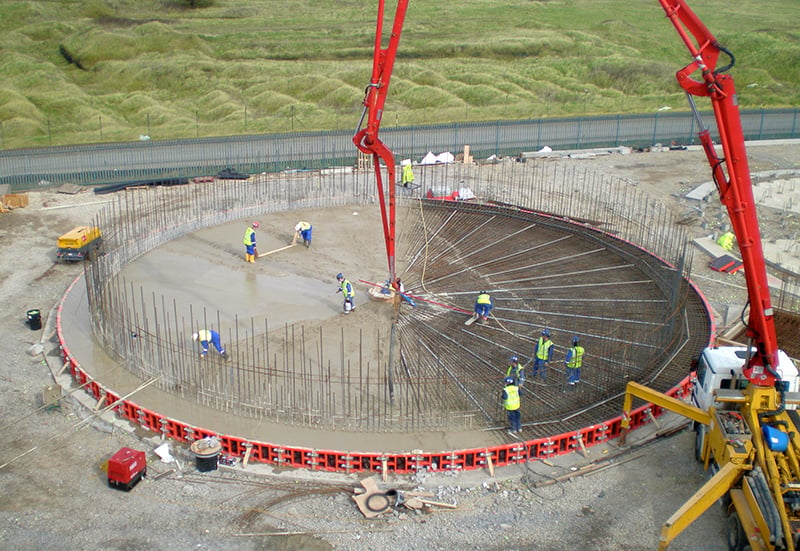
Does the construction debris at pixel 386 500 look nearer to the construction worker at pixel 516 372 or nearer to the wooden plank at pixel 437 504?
the wooden plank at pixel 437 504

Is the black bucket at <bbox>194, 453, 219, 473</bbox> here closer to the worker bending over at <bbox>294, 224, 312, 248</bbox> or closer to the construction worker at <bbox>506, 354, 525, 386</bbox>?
the construction worker at <bbox>506, 354, 525, 386</bbox>

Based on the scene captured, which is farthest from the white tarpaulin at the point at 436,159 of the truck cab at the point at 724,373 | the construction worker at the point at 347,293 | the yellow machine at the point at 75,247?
the truck cab at the point at 724,373

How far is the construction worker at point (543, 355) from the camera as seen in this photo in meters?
17.0

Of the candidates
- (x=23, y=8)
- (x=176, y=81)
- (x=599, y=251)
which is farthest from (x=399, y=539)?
(x=23, y=8)

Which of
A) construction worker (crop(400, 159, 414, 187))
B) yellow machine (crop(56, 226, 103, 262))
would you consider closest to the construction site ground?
yellow machine (crop(56, 226, 103, 262))

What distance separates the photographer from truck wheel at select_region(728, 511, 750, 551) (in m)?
12.5

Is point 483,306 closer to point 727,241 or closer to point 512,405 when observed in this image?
point 512,405

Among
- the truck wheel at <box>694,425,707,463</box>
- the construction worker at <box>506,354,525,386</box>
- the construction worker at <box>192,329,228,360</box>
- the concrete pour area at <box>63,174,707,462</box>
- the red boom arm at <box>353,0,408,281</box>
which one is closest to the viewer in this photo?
the truck wheel at <box>694,425,707,463</box>

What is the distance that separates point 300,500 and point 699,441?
7.22 metres

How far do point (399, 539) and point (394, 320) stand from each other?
25.7ft

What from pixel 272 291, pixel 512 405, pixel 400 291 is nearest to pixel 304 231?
pixel 272 291

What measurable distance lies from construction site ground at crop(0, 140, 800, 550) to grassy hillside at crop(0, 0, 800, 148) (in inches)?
1100

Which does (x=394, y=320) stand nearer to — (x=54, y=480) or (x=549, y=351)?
(x=549, y=351)

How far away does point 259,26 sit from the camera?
75.1 metres
